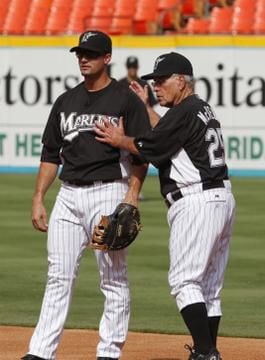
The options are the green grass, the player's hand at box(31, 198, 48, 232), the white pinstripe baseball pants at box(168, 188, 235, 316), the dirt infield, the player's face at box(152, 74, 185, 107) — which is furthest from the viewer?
the green grass

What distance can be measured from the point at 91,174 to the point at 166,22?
16.9 m

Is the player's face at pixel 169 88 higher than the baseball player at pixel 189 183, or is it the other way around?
the player's face at pixel 169 88

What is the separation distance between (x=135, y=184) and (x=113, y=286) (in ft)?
2.03

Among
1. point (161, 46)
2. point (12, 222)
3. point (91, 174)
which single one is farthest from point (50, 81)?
point (91, 174)

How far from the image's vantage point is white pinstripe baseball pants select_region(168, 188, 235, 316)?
23.5ft

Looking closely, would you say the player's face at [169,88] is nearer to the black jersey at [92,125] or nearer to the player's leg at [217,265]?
the black jersey at [92,125]

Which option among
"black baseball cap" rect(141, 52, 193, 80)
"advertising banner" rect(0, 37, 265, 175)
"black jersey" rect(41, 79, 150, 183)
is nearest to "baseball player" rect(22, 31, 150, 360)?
"black jersey" rect(41, 79, 150, 183)

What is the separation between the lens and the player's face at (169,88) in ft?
23.8

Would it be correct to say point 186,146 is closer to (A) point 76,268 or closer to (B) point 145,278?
(A) point 76,268

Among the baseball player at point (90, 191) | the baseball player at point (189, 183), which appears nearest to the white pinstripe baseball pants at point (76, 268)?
the baseball player at point (90, 191)

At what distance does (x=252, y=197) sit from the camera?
1820 cm

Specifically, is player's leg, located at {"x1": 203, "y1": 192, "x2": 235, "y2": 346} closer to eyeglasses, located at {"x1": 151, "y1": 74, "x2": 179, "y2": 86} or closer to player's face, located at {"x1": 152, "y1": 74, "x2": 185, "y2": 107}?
player's face, located at {"x1": 152, "y1": 74, "x2": 185, "y2": 107}

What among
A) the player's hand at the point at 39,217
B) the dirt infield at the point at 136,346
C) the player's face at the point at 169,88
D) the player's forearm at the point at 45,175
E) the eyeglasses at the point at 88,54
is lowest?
the dirt infield at the point at 136,346

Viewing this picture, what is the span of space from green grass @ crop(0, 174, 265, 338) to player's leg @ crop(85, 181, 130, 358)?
1685mm
